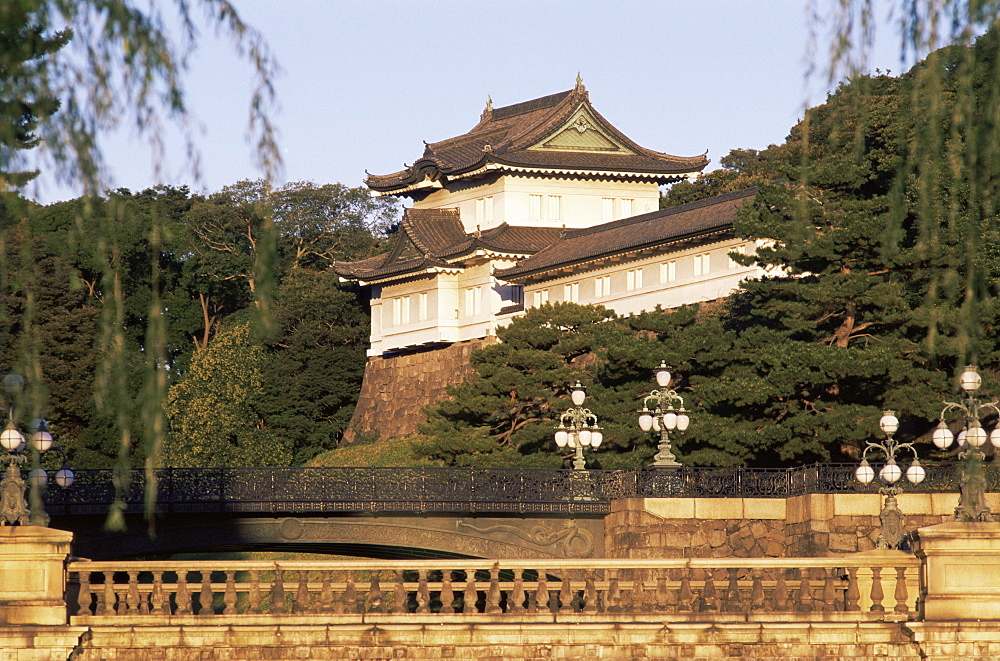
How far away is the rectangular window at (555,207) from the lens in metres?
69.1

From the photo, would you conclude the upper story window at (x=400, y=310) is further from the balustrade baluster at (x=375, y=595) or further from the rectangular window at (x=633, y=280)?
the balustrade baluster at (x=375, y=595)

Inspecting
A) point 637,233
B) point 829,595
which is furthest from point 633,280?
point 829,595

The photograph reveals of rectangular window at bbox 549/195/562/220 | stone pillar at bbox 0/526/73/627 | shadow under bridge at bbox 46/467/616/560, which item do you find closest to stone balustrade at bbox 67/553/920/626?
stone pillar at bbox 0/526/73/627

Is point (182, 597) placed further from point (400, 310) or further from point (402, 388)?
point (400, 310)

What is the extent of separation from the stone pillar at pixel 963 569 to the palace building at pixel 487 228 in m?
43.0

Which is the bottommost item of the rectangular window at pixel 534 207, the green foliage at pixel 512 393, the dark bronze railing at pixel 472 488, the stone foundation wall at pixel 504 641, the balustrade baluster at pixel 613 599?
the stone foundation wall at pixel 504 641

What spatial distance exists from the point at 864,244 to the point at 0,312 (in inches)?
1265

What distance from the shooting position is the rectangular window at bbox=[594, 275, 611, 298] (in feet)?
194

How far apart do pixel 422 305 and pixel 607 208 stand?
28.1 feet

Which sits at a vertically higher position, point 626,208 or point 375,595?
point 626,208

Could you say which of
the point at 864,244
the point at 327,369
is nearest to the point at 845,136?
the point at 864,244

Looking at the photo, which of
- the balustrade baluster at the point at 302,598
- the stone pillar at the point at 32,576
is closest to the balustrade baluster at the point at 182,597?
the balustrade baluster at the point at 302,598

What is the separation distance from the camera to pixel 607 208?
69438 millimetres

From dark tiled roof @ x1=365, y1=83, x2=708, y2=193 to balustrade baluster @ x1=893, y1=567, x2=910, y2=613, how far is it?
48.4 meters
